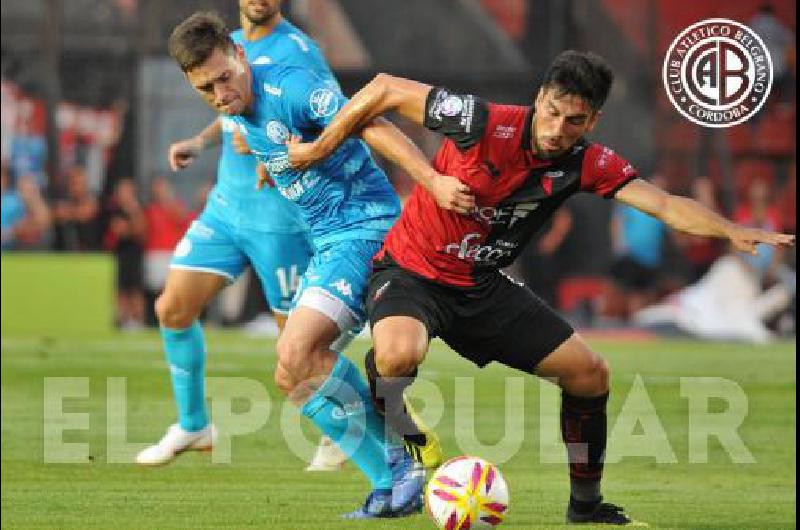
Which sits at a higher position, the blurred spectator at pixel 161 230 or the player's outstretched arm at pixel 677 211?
the player's outstretched arm at pixel 677 211

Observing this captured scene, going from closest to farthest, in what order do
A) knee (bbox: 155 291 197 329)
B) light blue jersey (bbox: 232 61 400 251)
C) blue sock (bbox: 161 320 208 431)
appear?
1. light blue jersey (bbox: 232 61 400 251)
2. knee (bbox: 155 291 197 329)
3. blue sock (bbox: 161 320 208 431)

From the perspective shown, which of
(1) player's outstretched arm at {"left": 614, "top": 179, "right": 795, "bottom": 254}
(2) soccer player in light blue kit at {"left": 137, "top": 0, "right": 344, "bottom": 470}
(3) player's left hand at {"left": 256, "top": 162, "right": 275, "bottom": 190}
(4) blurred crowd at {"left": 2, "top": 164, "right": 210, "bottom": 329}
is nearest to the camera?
(1) player's outstretched arm at {"left": 614, "top": 179, "right": 795, "bottom": 254}

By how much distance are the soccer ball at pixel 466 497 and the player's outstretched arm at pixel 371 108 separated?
171 cm

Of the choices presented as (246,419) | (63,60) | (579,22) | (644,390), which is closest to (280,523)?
(246,419)

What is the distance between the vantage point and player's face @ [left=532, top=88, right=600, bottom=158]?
315 inches

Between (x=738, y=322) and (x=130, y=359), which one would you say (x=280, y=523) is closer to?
(x=130, y=359)

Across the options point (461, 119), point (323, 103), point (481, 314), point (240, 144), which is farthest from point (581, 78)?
point (240, 144)

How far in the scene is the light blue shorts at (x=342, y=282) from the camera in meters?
9.07

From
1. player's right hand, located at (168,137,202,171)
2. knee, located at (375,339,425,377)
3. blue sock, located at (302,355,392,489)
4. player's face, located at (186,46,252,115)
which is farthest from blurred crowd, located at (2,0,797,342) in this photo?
knee, located at (375,339,425,377)

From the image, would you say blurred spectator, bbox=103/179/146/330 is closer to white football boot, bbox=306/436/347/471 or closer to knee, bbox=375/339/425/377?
white football boot, bbox=306/436/347/471

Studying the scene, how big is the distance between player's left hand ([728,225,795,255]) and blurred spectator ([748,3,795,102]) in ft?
48.2

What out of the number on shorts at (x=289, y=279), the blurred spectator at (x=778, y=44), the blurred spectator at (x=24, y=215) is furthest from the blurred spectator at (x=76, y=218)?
the number on shorts at (x=289, y=279)

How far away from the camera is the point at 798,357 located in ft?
60.1

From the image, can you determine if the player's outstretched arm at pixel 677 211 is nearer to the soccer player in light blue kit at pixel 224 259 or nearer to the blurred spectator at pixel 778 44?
the soccer player in light blue kit at pixel 224 259
